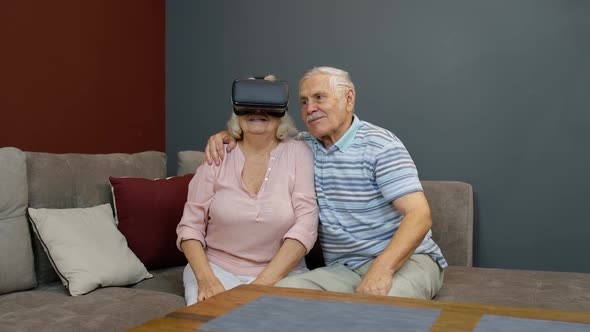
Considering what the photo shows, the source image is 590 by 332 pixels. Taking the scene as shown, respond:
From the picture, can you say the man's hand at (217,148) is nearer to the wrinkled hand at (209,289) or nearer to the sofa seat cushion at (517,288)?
the wrinkled hand at (209,289)

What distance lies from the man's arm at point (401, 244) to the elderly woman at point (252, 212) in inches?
11.4

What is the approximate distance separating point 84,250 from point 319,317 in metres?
1.25

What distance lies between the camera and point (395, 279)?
6.35ft

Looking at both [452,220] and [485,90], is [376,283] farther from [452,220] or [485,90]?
[485,90]

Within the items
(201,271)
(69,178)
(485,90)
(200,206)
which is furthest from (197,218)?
(485,90)

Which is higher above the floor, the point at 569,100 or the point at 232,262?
the point at 569,100

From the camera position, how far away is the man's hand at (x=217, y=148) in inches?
86.3

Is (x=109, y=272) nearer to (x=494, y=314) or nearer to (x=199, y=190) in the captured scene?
→ (x=199, y=190)

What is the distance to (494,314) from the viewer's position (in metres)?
1.24

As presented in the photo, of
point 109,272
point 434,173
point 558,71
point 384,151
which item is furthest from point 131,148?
point 558,71

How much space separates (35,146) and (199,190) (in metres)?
1.11

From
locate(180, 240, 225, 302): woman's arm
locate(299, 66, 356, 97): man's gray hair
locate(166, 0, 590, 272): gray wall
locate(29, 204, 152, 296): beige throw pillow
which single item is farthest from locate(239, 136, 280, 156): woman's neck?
locate(166, 0, 590, 272): gray wall

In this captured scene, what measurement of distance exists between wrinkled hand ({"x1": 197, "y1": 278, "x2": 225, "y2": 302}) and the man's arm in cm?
44

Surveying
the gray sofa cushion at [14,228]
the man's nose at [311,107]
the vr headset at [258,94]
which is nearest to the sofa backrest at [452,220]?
the man's nose at [311,107]
